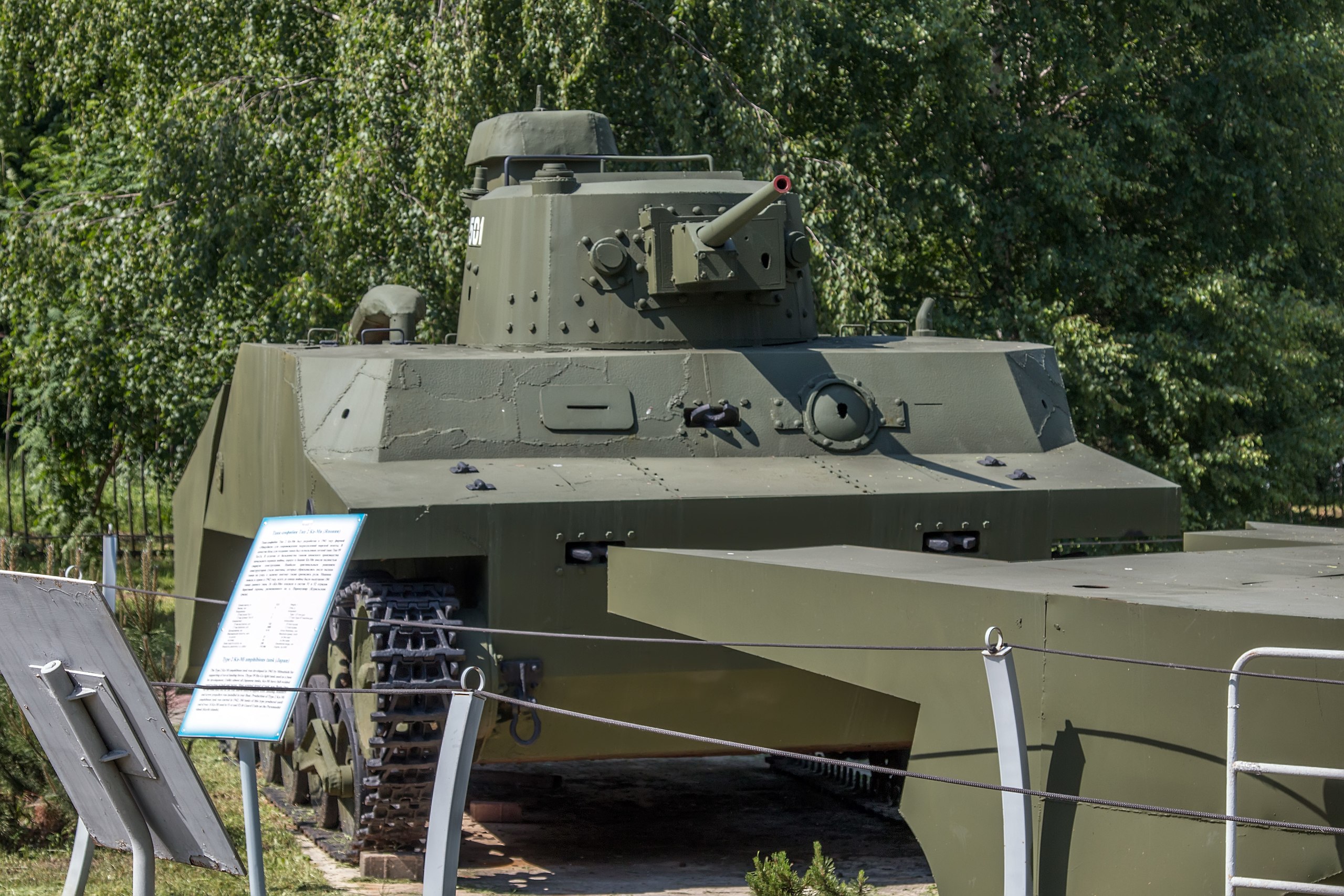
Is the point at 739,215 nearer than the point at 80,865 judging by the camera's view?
No

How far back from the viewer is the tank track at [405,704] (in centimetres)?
616

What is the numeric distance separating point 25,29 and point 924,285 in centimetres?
868

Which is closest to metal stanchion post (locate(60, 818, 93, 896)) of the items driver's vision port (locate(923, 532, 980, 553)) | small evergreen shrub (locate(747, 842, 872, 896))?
small evergreen shrub (locate(747, 842, 872, 896))

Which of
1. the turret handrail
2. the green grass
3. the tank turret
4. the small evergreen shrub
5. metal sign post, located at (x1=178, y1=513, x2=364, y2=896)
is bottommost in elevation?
the green grass

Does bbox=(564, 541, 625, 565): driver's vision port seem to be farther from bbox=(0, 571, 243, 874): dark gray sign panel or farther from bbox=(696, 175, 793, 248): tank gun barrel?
bbox=(0, 571, 243, 874): dark gray sign panel

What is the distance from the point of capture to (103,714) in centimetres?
420

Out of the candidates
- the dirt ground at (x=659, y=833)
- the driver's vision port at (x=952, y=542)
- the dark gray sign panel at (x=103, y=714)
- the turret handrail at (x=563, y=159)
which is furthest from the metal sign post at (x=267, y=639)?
the turret handrail at (x=563, y=159)

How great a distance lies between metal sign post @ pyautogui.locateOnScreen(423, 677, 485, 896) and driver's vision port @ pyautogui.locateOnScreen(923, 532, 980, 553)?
10.7ft

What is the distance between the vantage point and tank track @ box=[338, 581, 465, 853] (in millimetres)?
6164

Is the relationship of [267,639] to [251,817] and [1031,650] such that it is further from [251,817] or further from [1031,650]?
[1031,650]

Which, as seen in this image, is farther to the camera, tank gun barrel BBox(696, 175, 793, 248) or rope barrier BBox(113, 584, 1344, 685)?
tank gun barrel BBox(696, 175, 793, 248)

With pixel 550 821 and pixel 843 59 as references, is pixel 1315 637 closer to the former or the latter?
pixel 550 821

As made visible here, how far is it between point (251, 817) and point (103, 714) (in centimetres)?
60

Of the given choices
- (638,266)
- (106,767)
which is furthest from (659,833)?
(106,767)
